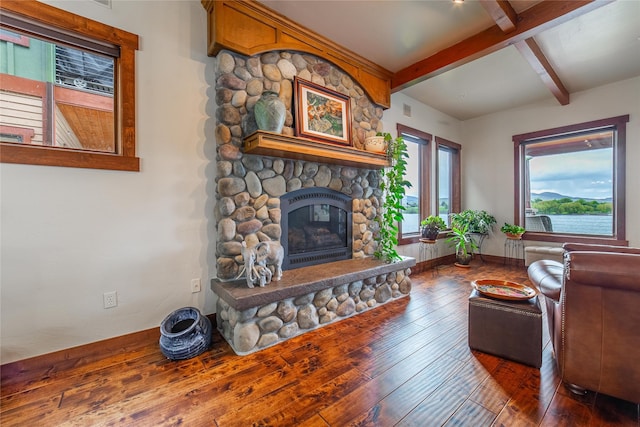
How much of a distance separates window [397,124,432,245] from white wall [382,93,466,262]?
0.13 metres

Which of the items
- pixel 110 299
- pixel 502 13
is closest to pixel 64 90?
pixel 110 299

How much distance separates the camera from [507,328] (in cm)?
185

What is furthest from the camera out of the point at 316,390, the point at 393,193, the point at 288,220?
the point at 393,193

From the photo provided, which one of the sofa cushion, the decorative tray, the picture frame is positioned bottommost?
the sofa cushion

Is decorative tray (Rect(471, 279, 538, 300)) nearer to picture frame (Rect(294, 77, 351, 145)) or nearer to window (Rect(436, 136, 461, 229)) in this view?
picture frame (Rect(294, 77, 351, 145))

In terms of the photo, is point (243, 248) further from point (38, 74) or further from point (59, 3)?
point (59, 3)

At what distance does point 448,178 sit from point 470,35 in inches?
119

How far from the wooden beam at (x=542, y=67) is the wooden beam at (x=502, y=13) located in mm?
406

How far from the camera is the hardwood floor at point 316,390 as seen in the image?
1379 millimetres

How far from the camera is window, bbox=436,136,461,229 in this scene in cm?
514

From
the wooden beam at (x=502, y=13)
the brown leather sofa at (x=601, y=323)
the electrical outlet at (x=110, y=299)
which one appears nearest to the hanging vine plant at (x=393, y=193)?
the wooden beam at (x=502, y=13)

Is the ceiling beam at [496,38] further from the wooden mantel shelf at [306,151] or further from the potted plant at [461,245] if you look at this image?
the potted plant at [461,245]

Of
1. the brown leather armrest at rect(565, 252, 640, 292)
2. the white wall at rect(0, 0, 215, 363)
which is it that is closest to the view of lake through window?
the brown leather armrest at rect(565, 252, 640, 292)

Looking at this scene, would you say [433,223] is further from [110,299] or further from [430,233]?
[110,299]
